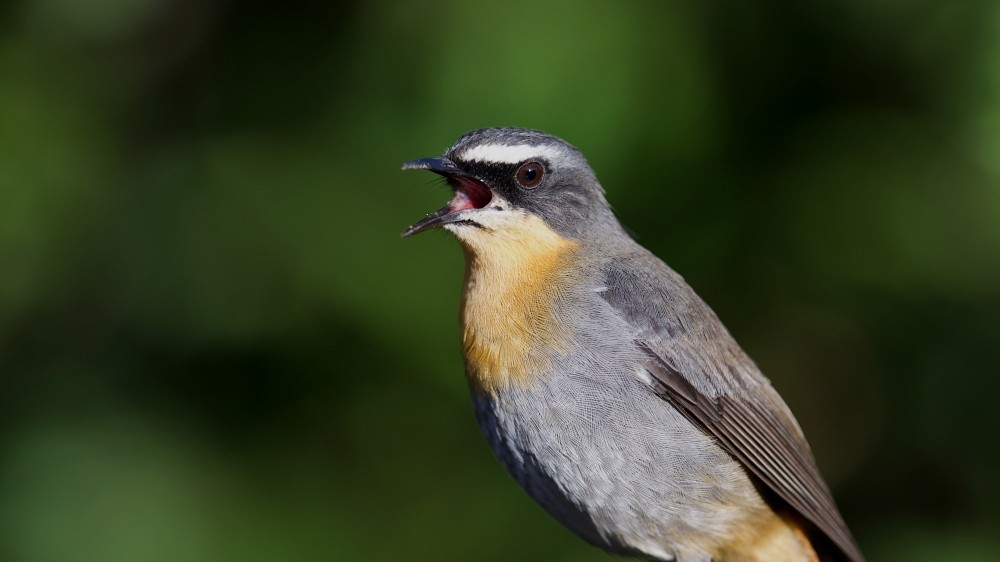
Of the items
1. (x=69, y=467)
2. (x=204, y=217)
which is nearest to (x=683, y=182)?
(x=204, y=217)

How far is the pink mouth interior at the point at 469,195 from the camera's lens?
4348 millimetres

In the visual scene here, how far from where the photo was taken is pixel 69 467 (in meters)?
5.71

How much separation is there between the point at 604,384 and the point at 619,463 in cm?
28

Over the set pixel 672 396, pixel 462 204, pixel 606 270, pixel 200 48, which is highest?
pixel 200 48

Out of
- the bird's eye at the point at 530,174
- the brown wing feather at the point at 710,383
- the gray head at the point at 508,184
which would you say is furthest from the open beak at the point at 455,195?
the brown wing feather at the point at 710,383

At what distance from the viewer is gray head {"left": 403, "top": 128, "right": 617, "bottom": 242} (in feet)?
13.8

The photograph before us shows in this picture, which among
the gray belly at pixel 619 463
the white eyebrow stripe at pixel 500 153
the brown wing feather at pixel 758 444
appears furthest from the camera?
the white eyebrow stripe at pixel 500 153

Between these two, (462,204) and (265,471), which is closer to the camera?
(462,204)

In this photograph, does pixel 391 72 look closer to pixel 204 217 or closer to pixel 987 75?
pixel 204 217

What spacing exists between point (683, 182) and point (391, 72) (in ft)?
4.91

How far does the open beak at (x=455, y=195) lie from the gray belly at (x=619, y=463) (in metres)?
0.67

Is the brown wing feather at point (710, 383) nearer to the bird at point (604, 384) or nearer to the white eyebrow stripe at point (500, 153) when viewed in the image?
the bird at point (604, 384)

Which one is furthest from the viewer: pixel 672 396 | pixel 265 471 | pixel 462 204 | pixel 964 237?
pixel 265 471

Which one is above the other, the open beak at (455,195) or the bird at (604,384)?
the open beak at (455,195)
